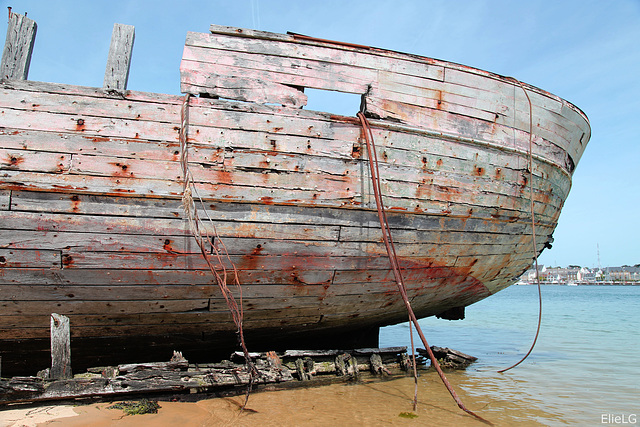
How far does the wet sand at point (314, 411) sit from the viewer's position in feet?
10.1

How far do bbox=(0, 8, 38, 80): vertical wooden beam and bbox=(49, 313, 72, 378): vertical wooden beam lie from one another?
194 cm

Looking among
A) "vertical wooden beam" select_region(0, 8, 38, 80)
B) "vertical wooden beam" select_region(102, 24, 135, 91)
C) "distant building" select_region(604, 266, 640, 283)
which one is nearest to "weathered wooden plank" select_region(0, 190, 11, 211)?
"vertical wooden beam" select_region(0, 8, 38, 80)

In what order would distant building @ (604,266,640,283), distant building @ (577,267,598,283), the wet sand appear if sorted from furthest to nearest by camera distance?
distant building @ (577,267,598,283)
distant building @ (604,266,640,283)
the wet sand

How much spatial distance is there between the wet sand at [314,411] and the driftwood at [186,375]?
14 centimetres

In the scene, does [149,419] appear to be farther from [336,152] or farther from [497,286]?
[497,286]

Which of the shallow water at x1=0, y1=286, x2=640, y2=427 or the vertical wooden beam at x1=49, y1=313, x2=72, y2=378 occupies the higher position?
the vertical wooden beam at x1=49, y1=313, x2=72, y2=378

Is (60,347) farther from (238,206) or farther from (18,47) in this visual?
(18,47)

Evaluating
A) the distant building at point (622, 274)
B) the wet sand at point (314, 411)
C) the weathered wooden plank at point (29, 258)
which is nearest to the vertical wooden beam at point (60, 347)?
the wet sand at point (314, 411)

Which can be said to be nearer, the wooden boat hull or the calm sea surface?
the wooden boat hull

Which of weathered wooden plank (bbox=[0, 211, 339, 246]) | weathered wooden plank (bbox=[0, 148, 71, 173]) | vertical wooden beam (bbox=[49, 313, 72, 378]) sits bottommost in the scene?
vertical wooden beam (bbox=[49, 313, 72, 378])

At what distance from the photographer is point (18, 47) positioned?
10.7 ft

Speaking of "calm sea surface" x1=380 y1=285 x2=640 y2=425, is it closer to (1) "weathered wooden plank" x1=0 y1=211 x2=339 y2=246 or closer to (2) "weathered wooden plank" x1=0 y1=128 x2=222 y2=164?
(1) "weathered wooden plank" x1=0 y1=211 x2=339 y2=246

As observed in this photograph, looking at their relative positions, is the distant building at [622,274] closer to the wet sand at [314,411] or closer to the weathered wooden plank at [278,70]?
the wet sand at [314,411]

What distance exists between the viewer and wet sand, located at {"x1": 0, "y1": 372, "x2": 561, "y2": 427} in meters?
3.09
